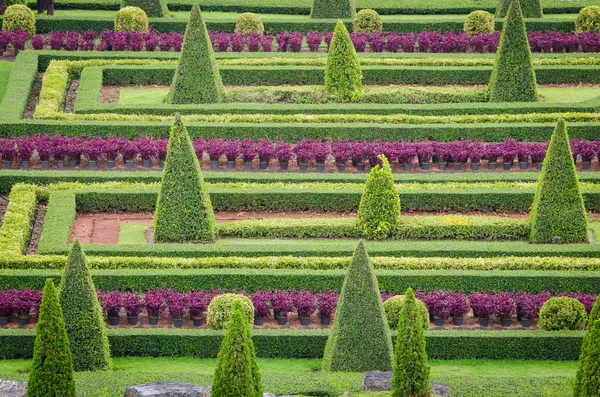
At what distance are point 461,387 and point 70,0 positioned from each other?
94.4ft

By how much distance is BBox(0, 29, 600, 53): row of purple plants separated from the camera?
128 ft

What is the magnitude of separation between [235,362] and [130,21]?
2502cm

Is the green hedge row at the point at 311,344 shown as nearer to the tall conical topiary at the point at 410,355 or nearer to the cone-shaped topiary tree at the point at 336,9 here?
the tall conical topiary at the point at 410,355

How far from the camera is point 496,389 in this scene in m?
19.4

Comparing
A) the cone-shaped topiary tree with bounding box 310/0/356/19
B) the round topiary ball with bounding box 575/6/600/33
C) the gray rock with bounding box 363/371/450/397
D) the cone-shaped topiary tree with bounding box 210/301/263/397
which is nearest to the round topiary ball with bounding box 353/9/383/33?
the cone-shaped topiary tree with bounding box 310/0/356/19

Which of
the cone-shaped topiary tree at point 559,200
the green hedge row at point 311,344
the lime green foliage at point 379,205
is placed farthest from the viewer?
the lime green foliage at point 379,205

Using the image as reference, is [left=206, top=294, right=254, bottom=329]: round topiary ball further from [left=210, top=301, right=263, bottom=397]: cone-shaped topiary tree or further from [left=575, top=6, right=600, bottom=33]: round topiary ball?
[left=575, top=6, right=600, bottom=33]: round topiary ball

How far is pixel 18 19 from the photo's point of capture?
3988 centimetres

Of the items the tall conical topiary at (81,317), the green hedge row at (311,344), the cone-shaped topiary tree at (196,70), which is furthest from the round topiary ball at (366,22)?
the tall conical topiary at (81,317)

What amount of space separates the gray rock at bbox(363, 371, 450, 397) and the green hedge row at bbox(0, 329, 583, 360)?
2487mm

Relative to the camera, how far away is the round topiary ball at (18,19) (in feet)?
131

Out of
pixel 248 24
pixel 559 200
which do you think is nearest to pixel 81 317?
pixel 559 200

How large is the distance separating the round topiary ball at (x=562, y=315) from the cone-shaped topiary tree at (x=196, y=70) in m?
13.9

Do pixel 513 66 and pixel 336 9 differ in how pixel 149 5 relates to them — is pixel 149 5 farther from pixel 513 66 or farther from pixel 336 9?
pixel 513 66
